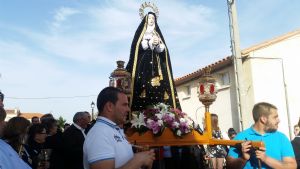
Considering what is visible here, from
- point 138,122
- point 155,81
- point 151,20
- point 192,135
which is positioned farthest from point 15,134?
point 151,20

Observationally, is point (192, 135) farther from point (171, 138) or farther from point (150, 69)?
point (150, 69)

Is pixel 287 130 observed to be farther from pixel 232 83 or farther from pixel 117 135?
pixel 117 135

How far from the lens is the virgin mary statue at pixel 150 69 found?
6569 millimetres

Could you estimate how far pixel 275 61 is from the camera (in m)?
14.9

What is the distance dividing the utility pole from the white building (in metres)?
3.42

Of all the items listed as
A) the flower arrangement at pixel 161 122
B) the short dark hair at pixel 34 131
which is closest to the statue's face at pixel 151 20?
the flower arrangement at pixel 161 122

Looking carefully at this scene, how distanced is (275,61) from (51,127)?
11.2 m

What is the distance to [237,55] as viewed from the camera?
33.9 feet

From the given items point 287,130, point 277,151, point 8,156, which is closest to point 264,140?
point 277,151

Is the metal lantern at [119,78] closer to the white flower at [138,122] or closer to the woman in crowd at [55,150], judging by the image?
the white flower at [138,122]

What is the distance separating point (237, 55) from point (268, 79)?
471 cm

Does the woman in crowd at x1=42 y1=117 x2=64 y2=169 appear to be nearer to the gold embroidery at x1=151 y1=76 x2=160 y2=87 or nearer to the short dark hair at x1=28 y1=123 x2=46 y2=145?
the short dark hair at x1=28 y1=123 x2=46 y2=145

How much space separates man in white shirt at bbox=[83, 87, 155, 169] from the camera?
243 cm

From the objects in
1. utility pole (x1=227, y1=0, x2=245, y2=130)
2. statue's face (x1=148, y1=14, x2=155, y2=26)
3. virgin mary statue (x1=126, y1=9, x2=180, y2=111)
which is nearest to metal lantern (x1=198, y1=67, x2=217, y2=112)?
virgin mary statue (x1=126, y1=9, x2=180, y2=111)
